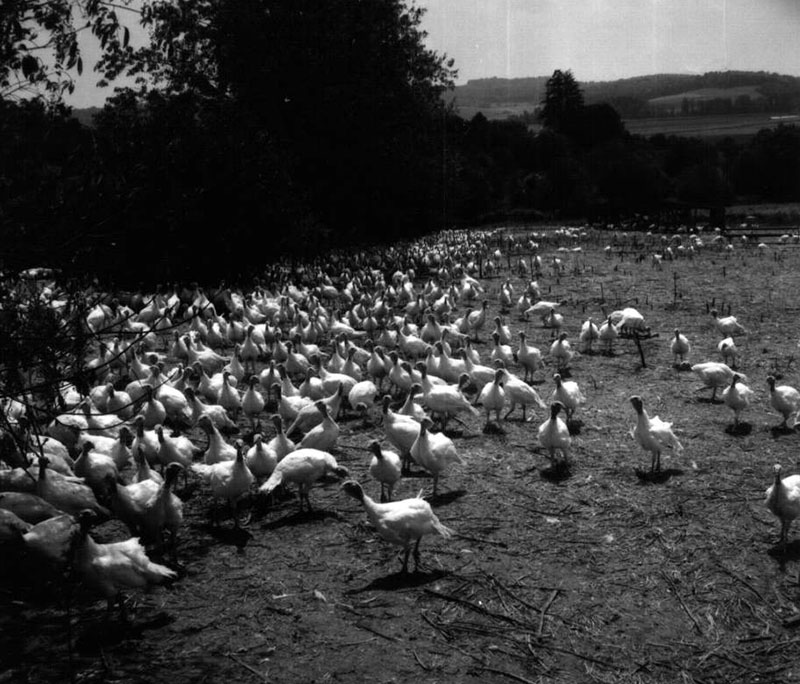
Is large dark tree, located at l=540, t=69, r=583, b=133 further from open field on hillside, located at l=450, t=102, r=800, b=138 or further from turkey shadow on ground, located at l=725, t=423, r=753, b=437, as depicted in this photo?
turkey shadow on ground, located at l=725, t=423, r=753, b=437

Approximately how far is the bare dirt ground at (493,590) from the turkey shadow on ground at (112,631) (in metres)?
0.02

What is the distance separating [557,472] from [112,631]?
5.31 metres

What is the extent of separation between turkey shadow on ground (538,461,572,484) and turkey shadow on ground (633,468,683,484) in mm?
785

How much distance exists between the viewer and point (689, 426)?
11.4 m

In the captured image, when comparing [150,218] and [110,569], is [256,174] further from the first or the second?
[110,569]

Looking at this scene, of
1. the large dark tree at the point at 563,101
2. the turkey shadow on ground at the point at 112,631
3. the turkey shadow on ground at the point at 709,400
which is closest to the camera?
the turkey shadow on ground at the point at 112,631

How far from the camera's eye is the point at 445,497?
29.6 ft

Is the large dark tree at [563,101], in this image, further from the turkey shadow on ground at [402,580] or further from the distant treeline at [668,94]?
the turkey shadow on ground at [402,580]

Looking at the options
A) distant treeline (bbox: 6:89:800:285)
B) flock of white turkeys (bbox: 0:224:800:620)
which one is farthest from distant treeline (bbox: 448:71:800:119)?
flock of white turkeys (bbox: 0:224:800:620)

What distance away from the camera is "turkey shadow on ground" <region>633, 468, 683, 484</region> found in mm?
9336

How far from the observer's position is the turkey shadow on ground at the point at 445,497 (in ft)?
29.1

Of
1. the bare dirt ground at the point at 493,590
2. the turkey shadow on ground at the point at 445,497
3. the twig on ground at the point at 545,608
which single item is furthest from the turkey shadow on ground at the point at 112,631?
the turkey shadow on ground at the point at 445,497

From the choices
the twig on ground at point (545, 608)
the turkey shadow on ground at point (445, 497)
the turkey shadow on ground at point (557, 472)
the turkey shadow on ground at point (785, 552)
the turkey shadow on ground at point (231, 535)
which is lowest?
the turkey shadow on ground at point (785, 552)

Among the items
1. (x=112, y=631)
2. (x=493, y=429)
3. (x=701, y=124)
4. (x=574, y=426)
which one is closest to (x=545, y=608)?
(x=112, y=631)
